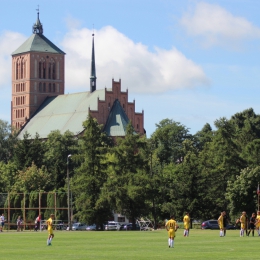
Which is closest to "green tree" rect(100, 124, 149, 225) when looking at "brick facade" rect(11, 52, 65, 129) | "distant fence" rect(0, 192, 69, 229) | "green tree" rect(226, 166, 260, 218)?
"distant fence" rect(0, 192, 69, 229)

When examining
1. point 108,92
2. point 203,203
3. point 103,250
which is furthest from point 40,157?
point 103,250

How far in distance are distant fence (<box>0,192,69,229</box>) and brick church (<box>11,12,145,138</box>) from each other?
66.8m

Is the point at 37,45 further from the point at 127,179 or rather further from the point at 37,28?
the point at 127,179

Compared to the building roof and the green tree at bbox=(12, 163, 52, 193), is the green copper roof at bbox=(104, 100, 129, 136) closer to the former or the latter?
the building roof

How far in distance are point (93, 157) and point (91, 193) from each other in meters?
3.51

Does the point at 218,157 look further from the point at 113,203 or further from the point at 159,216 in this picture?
the point at 113,203

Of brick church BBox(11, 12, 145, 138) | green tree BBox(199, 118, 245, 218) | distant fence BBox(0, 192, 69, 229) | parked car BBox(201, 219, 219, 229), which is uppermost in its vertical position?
brick church BBox(11, 12, 145, 138)

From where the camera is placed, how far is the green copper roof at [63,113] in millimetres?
166375

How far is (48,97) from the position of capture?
7239 inches

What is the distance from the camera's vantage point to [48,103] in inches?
7121

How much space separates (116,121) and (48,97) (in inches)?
1073

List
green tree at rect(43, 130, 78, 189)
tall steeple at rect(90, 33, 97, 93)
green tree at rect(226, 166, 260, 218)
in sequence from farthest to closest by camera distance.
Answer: tall steeple at rect(90, 33, 97, 93)
green tree at rect(43, 130, 78, 189)
green tree at rect(226, 166, 260, 218)

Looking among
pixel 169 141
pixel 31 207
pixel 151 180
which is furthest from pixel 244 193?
pixel 169 141

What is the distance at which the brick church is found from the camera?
164000mm
